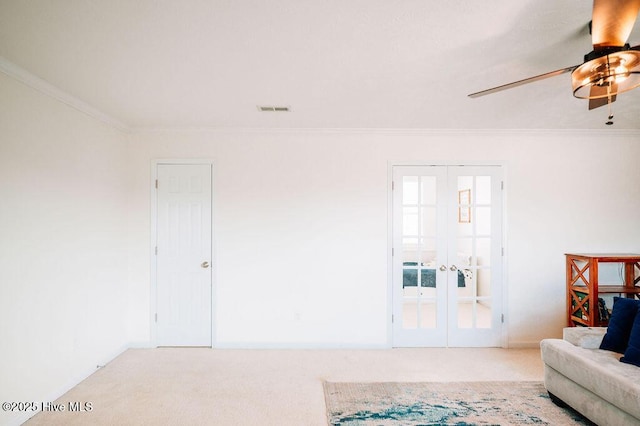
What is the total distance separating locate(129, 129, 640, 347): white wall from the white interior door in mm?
174

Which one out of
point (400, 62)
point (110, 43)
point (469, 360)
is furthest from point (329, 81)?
point (469, 360)

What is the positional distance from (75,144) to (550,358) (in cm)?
440

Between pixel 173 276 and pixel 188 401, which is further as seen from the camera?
pixel 173 276

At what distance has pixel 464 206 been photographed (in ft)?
13.2

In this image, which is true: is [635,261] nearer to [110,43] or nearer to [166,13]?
[166,13]

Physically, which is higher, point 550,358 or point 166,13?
point 166,13

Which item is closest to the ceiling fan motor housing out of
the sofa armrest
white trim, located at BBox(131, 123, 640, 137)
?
the sofa armrest

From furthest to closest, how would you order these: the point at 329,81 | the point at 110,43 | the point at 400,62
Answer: the point at 329,81
the point at 400,62
the point at 110,43

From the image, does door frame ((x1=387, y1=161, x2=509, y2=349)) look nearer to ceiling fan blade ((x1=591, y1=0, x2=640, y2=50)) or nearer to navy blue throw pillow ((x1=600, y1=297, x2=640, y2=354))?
navy blue throw pillow ((x1=600, y1=297, x2=640, y2=354))

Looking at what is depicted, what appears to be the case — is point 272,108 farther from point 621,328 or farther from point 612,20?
point 621,328

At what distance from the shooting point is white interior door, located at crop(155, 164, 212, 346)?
3.96 meters

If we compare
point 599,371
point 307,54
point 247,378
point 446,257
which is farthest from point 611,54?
point 247,378

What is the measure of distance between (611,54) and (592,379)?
2.04 metres

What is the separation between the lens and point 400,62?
2277mm
